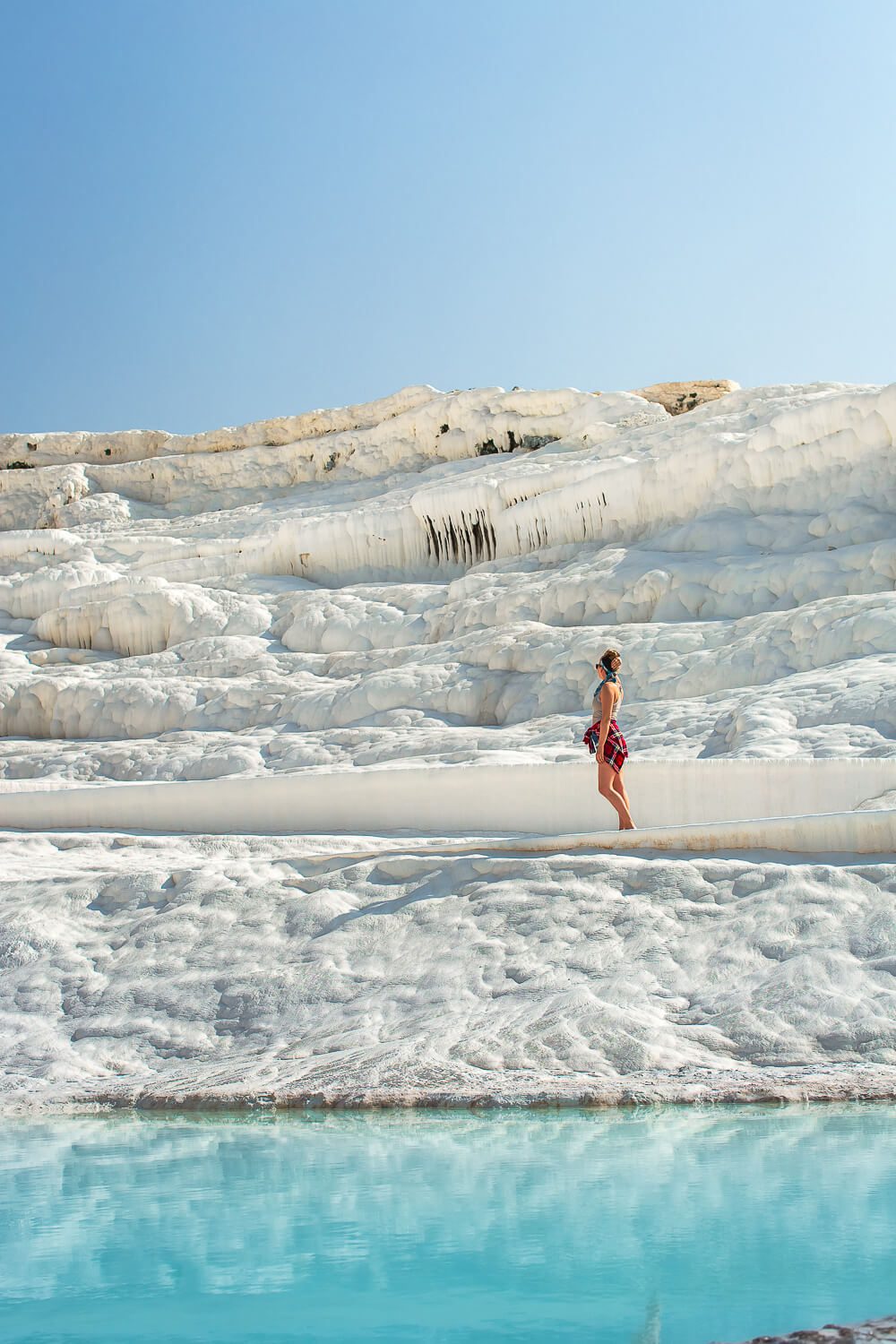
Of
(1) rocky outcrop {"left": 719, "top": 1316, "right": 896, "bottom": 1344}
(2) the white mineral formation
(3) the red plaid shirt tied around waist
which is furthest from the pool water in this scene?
(3) the red plaid shirt tied around waist

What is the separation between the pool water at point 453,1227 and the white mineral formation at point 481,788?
39 cm

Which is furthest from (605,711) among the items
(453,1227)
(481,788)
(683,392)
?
(683,392)

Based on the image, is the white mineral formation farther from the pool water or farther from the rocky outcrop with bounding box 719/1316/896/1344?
the rocky outcrop with bounding box 719/1316/896/1344

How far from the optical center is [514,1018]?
5.36m

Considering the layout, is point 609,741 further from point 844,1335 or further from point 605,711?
point 844,1335

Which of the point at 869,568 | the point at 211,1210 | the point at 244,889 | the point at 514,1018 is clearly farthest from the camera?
the point at 869,568

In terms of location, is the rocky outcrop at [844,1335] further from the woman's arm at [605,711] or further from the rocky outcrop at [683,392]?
the rocky outcrop at [683,392]

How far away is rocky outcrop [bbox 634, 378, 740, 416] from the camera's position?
31.8m

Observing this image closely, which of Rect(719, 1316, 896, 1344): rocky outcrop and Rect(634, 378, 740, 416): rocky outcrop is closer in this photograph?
Rect(719, 1316, 896, 1344): rocky outcrop

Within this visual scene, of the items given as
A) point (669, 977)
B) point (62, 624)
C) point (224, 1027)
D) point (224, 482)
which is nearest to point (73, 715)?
point (62, 624)

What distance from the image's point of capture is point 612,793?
7262mm

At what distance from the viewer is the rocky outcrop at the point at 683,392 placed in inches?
1253

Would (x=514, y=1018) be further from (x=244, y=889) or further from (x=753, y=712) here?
(x=753, y=712)

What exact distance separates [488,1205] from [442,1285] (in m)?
0.57
